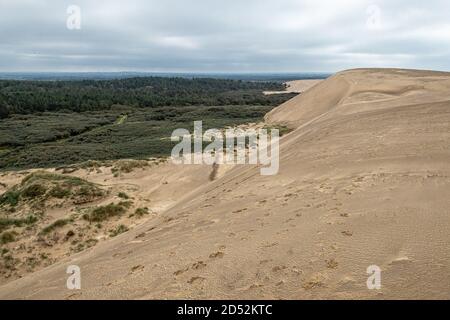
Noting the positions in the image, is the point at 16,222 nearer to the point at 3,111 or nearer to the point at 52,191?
the point at 52,191

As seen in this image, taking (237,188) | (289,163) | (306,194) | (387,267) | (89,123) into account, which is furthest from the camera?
(89,123)

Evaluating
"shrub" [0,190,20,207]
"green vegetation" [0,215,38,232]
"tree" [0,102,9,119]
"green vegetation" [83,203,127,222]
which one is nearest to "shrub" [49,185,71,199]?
"shrub" [0,190,20,207]

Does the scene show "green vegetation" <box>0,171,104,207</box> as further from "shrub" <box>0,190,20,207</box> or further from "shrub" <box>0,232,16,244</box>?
"shrub" <box>0,232,16,244</box>

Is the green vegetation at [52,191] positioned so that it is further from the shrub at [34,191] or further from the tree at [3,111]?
the tree at [3,111]

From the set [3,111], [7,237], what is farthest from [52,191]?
[3,111]

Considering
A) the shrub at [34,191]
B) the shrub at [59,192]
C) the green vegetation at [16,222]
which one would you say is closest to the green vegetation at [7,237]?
the green vegetation at [16,222]
